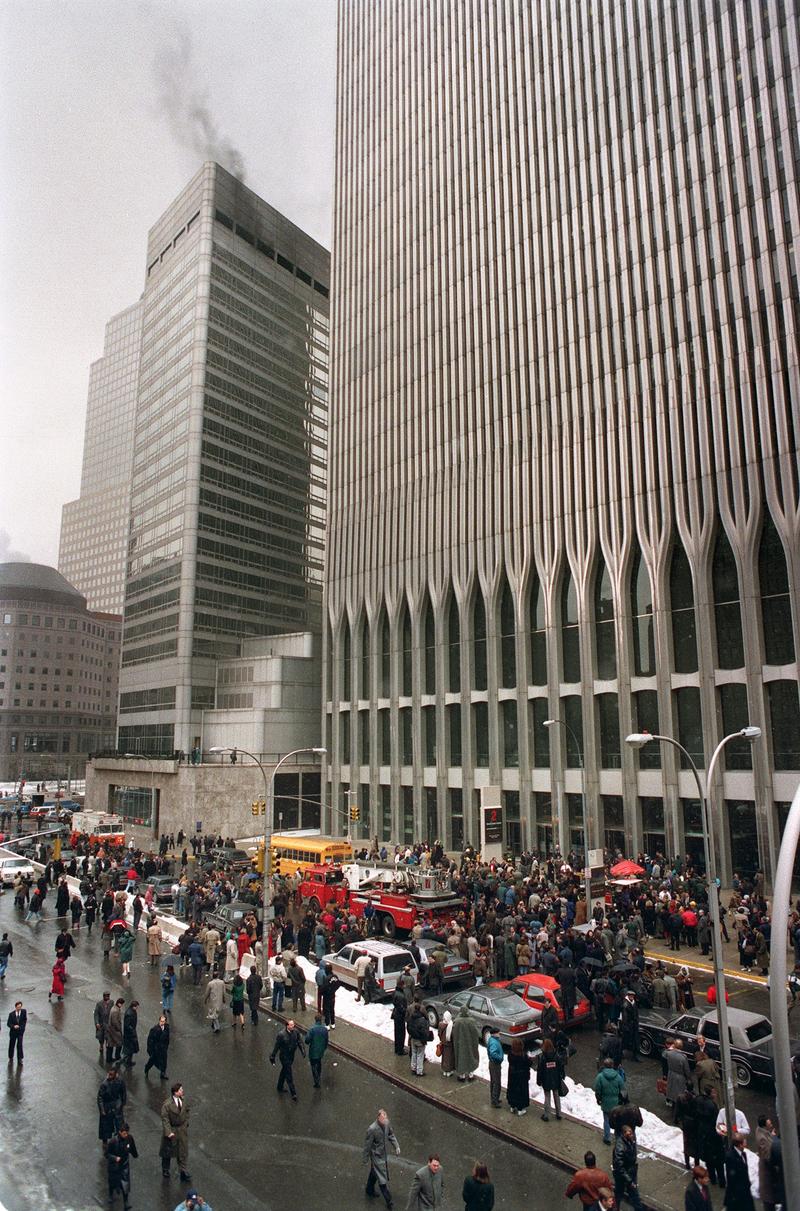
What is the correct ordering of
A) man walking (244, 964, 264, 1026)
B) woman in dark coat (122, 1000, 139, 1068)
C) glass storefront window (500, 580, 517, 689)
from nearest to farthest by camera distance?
1. woman in dark coat (122, 1000, 139, 1068)
2. man walking (244, 964, 264, 1026)
3. glass storefront window (500, 580, 517, 689)

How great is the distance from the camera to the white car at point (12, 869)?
45.6 metres

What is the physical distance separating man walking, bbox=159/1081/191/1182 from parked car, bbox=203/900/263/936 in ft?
49.3

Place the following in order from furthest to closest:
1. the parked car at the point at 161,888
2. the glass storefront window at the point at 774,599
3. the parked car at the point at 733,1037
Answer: the glass storefront window at the point at 774,599, the parked car at the point at 161,888, the parked car at the point at 733,1037

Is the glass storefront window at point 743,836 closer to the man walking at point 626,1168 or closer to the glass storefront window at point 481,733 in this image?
the glass storefront window at point 481,733

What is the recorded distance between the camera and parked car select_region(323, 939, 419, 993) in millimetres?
23000

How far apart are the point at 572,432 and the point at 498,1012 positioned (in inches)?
1595

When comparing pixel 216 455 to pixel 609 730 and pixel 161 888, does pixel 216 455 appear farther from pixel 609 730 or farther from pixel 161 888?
pixel 161 888

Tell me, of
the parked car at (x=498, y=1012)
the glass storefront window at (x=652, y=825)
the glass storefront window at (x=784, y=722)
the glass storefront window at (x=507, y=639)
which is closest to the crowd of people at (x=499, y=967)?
the parked car at (x=498, y=1012)

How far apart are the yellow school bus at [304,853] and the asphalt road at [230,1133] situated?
760 inches

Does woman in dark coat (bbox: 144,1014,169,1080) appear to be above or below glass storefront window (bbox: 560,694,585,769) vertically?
below

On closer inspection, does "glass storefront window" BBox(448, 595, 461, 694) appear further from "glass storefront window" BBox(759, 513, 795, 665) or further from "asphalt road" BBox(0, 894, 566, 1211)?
"asphalt road" BBox(0, 894, 566, 1211)

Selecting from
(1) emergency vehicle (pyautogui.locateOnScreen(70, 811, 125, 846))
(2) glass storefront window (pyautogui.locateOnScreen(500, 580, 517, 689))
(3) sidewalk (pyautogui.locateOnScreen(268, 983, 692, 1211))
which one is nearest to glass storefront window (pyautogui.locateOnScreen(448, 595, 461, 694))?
(2) glass storefront window (pyautogui.locateOnScreen(500, 580, 517, 689))

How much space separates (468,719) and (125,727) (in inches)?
1932

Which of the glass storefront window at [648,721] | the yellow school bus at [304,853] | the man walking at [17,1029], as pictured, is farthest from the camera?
the glass storefront window at [648,721]
